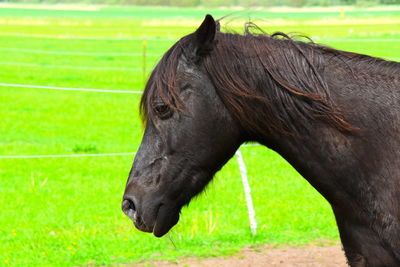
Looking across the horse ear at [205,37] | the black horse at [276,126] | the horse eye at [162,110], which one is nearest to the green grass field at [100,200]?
the black horse at [276,126]

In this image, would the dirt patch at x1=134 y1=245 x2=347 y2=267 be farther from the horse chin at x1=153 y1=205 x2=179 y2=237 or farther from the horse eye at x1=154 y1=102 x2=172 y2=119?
the horse eye at x1=154 y1=102 x2=172 y2=119

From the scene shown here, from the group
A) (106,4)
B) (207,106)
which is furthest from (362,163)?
(106,4)

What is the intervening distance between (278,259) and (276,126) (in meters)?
3.16

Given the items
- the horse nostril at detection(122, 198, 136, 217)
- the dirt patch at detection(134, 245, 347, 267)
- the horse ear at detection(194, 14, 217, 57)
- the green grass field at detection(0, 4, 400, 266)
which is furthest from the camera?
the green grass field at detection(0, 4, 400, 266)

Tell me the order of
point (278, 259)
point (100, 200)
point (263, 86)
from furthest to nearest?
point (100, 200) < point (278, 259) < point (263, 86)

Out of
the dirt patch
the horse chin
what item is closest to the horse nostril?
the horse chin

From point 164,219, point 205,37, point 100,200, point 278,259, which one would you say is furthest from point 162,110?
point 100,200

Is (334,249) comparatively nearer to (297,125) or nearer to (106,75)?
(297,125)

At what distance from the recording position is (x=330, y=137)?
8.29ft

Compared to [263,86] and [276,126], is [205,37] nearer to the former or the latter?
[263,86]

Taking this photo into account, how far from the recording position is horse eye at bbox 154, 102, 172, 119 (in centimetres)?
253

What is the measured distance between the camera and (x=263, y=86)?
2.52 meters

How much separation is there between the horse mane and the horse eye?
3 cm

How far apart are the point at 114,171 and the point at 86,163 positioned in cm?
57
